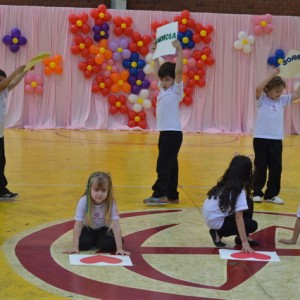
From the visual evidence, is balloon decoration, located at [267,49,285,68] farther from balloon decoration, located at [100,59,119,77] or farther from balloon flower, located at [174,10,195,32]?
balloon decoration, located at [100,59,119,77]

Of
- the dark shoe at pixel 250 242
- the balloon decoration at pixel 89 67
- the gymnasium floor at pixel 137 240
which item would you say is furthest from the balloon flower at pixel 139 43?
the dark shoe at pixel 250 242

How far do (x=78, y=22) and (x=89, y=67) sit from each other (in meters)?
1.12

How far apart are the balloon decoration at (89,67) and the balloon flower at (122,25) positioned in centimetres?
91

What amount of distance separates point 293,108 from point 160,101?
10.2 metres

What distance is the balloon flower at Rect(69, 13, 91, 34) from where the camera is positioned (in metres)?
15.0

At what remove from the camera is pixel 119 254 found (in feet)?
14.7

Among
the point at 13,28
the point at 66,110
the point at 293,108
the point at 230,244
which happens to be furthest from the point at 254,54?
the point at 230,244

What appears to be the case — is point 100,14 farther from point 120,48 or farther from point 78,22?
point 120,48

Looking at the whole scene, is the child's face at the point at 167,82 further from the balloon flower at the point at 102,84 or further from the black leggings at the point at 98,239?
the balloon flower at the point at 102,84

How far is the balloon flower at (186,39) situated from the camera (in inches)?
603

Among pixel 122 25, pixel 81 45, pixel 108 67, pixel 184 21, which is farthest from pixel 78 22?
pixel 184 21

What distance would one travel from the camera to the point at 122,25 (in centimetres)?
1517

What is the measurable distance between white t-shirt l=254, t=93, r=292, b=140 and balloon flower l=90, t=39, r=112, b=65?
8.93 m

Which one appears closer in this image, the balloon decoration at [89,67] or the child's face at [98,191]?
the child's face at [98,191]
